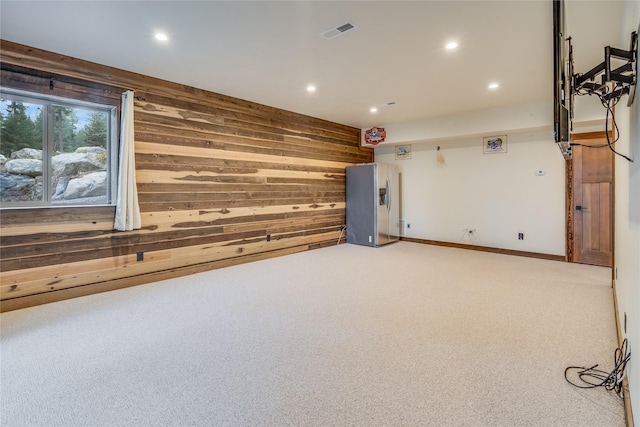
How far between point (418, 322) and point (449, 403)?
1.06 meters

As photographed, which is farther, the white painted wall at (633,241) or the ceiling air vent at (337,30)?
the ceiling air vent at (337,30)

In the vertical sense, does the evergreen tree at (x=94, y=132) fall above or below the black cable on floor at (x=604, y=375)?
above

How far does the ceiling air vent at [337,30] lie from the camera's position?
2807 millimetres

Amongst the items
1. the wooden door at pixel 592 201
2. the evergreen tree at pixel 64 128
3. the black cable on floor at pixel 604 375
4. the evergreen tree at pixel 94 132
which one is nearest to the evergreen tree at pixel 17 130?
the evergreen tree at pixel 64 128

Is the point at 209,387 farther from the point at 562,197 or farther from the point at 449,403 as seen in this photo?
the point at 562,197

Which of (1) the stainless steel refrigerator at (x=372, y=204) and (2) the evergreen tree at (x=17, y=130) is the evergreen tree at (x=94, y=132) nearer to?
(2) the evergreen tree at (x=17, y=130)

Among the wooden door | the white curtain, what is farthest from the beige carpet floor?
the wooden door

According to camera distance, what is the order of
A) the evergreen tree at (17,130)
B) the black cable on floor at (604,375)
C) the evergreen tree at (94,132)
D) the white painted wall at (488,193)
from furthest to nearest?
the white painted wall at (488,193) < the evergreen tree at (94,132) < the evergreen tree at (17,130) < the black cable on floor at (604,375)

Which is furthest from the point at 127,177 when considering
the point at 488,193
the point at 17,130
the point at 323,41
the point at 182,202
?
the point at 488,193

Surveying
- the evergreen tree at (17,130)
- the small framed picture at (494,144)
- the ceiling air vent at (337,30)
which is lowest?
the evergreen tree at (17,130)

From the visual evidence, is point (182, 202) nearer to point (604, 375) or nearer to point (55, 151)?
point (55, 151)

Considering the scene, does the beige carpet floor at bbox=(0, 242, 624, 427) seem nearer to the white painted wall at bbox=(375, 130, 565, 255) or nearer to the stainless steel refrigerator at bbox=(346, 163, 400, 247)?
the white painted wall at bbox=(375, 130, 565, 255)

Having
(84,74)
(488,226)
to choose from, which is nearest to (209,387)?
(84,74)

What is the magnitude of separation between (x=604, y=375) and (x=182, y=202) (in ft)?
14.8
